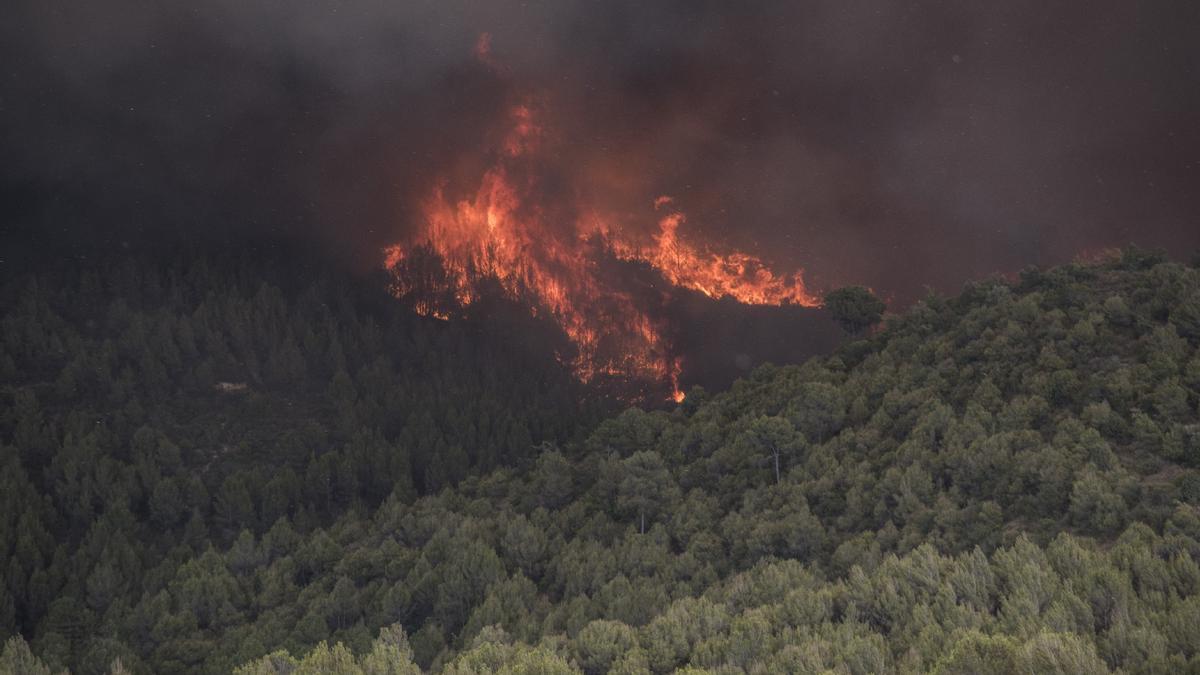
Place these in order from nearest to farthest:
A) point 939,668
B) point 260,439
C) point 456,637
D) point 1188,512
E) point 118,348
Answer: point 939,668 → point 1188,512 → point 456,637 → point 260,439 → point 118,348

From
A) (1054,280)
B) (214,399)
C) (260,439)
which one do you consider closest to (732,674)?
(1054,280)

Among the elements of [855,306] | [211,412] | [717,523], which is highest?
[855,306]

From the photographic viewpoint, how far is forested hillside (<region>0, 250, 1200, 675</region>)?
48.2 m

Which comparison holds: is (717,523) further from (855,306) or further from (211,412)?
(211,412)

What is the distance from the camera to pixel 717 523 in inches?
3091

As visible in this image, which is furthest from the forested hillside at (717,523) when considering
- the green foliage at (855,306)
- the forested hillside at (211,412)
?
the green foliage at (855,306)

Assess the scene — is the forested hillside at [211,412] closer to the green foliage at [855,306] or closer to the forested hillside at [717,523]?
the forested hillside at [717,523]

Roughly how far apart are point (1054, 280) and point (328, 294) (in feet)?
435

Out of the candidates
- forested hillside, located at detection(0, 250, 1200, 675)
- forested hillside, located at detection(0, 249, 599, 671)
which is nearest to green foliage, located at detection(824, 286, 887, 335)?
forested hillside, located at detection(0, 250, 1200, 675)

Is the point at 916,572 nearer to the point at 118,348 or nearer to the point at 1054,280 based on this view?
the point at 1054,280

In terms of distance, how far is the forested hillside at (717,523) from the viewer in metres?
48.2

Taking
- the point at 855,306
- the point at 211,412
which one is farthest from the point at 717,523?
the point at 211,412

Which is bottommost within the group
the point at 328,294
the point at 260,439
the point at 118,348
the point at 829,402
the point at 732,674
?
the point at 732,674

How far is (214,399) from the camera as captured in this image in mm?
146875
